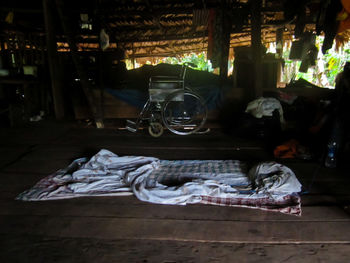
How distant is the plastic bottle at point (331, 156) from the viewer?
280 cm

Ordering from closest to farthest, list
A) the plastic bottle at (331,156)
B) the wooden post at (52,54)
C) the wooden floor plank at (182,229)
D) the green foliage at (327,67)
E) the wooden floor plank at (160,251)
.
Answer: the wooden floor plank at (160,251)
the wooden floor plank at (182,229)
the plastic bottle at (331,156)
the wooden post at (52,54)
the green foliage at (327,67)

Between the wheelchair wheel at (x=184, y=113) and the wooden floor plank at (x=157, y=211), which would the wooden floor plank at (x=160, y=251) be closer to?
the wooden floor plank at (x=157, y=211)

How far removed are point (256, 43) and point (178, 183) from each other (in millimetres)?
2995

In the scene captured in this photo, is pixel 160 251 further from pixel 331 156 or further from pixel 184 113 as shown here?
pixel 184 113

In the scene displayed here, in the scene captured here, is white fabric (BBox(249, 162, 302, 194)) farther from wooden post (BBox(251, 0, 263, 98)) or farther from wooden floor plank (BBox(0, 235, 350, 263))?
wooden post (BBox(251, 0, 263, 98))

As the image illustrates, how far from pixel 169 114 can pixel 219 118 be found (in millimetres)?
1066

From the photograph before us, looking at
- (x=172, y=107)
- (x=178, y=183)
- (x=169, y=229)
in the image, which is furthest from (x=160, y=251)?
(x=172, y=107)

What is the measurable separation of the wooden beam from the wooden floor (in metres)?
2.08

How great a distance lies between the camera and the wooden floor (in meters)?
1.56

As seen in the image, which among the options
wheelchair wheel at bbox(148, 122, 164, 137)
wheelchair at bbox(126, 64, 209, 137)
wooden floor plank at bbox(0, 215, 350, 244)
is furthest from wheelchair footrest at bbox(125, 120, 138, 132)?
wooden floor plank at bbox(0, 215, 350, 244)

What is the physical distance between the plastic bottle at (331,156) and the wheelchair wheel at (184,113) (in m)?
1.79

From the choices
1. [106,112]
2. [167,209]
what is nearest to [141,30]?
[106,112]

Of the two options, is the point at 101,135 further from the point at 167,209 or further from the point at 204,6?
the point at 204,6


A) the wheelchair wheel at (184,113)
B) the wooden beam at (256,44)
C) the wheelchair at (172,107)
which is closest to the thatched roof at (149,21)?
the wooden beam at (256,44)
